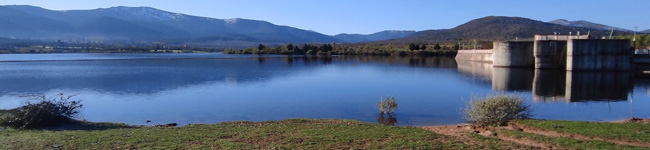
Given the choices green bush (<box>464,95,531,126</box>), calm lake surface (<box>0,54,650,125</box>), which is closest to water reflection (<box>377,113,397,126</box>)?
calm lake surface (<box>0,54,650,125</box>)

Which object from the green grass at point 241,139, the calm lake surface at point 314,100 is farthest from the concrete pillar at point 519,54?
the green grass at point 241,139

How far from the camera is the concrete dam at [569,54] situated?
45.9m

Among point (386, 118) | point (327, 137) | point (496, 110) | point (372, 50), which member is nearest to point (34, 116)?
point (327, 137)

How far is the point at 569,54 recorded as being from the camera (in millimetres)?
46562

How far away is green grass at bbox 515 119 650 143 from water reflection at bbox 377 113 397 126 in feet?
16.6

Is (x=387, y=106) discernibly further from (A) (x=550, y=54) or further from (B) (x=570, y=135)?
(A) (x=550, y=54)

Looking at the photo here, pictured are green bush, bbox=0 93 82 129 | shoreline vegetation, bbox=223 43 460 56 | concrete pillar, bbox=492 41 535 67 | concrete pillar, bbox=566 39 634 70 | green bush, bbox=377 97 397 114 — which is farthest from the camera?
shoreline vegetation, bbox=223 43 460 56

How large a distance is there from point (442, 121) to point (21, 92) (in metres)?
25.2

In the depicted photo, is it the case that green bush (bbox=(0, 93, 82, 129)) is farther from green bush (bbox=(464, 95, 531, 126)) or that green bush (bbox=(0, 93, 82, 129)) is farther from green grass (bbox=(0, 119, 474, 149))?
green bush (bbox=(464, 95, 531, 126))

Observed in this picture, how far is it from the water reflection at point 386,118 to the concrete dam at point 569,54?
3465 centimetres

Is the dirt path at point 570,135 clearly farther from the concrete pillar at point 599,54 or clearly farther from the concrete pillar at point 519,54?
the concrete pillar at point 519,54

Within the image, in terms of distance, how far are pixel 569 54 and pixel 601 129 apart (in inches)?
1536

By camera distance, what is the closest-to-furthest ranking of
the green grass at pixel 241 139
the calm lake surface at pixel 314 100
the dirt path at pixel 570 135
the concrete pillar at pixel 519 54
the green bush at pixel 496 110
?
1. the green grass at pixel 241 139
2. the dirt path at pixel 570 135
3. the green bush at pixel 496 110
4. the calm lake surface at pixel 314 100
5. the concrete pillar at pixel 519 54

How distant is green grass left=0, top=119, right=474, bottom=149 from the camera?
9.68 metres
